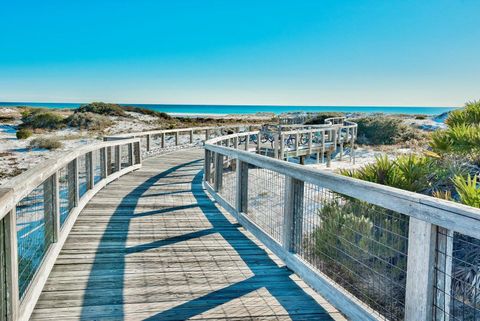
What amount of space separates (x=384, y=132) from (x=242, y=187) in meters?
23.3

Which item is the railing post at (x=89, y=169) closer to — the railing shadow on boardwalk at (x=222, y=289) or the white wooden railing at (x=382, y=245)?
the railing shadow on boardwalk at (x=222, y=289)

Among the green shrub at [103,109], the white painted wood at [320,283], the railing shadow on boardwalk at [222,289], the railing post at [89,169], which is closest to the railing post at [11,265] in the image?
the railing shadow on boardwalk at [222,289]

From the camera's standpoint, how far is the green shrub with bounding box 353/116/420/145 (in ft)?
79.8

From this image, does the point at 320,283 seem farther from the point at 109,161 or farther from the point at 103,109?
the point at 103,109

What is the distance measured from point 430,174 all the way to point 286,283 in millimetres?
3609

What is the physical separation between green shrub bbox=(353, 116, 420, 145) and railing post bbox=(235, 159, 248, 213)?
20201mm

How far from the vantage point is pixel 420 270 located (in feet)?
6.91

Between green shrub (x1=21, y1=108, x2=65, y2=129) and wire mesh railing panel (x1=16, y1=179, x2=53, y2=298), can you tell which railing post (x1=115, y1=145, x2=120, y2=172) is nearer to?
wire mesh railing panel (x1=16, y1=179, x2=53, y2=298)

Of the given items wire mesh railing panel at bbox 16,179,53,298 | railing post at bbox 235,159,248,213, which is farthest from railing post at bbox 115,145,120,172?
wire mesh railing panel at bbox 16,179,53,298

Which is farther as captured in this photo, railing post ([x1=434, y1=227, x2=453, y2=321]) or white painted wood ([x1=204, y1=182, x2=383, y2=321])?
white painted wood ([x1=204, y1=182, x2=383, y2=321])

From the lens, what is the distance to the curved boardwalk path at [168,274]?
2.90 m

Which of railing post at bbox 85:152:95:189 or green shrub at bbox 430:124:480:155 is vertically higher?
green shrub at bbox 430:124:480:155

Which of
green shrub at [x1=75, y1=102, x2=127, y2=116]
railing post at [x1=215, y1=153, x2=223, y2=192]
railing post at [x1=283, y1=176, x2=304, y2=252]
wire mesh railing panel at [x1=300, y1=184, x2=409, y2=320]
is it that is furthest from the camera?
green shrub at [x1=75, y1=102, x2=127, y2=116]

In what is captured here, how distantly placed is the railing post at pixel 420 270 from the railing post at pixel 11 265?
7.28ft
